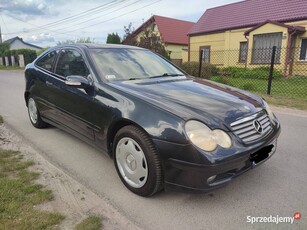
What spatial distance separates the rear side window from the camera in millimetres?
4409

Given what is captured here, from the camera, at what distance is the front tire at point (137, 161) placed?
2.56 metres

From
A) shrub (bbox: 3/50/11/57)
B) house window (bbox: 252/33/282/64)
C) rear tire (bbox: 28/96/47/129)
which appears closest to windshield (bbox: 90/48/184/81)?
rear tire (bbox: 28/96/47/129)

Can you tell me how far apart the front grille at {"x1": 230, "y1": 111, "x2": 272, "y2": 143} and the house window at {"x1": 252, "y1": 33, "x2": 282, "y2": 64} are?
48.3 feet

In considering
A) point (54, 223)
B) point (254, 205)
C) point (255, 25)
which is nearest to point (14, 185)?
point (54, 223)

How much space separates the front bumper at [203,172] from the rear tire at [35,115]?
131 inches

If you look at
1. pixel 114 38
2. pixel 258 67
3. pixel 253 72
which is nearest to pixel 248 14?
pixel 258 67

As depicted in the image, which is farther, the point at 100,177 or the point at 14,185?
the point at 100,177

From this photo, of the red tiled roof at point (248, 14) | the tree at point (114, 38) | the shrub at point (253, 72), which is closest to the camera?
the shrub at point (253, 72)

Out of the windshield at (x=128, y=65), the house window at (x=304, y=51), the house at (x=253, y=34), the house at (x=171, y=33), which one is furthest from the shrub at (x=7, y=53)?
the windshield at (x=128, y=65)

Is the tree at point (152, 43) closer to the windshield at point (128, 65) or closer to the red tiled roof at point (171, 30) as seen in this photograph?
the red tiled roof at point (171, 30)

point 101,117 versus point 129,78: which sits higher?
point 129,78

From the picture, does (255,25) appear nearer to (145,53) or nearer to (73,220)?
(145,53)

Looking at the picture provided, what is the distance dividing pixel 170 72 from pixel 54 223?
8.55 feet

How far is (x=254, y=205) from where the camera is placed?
2.66m
